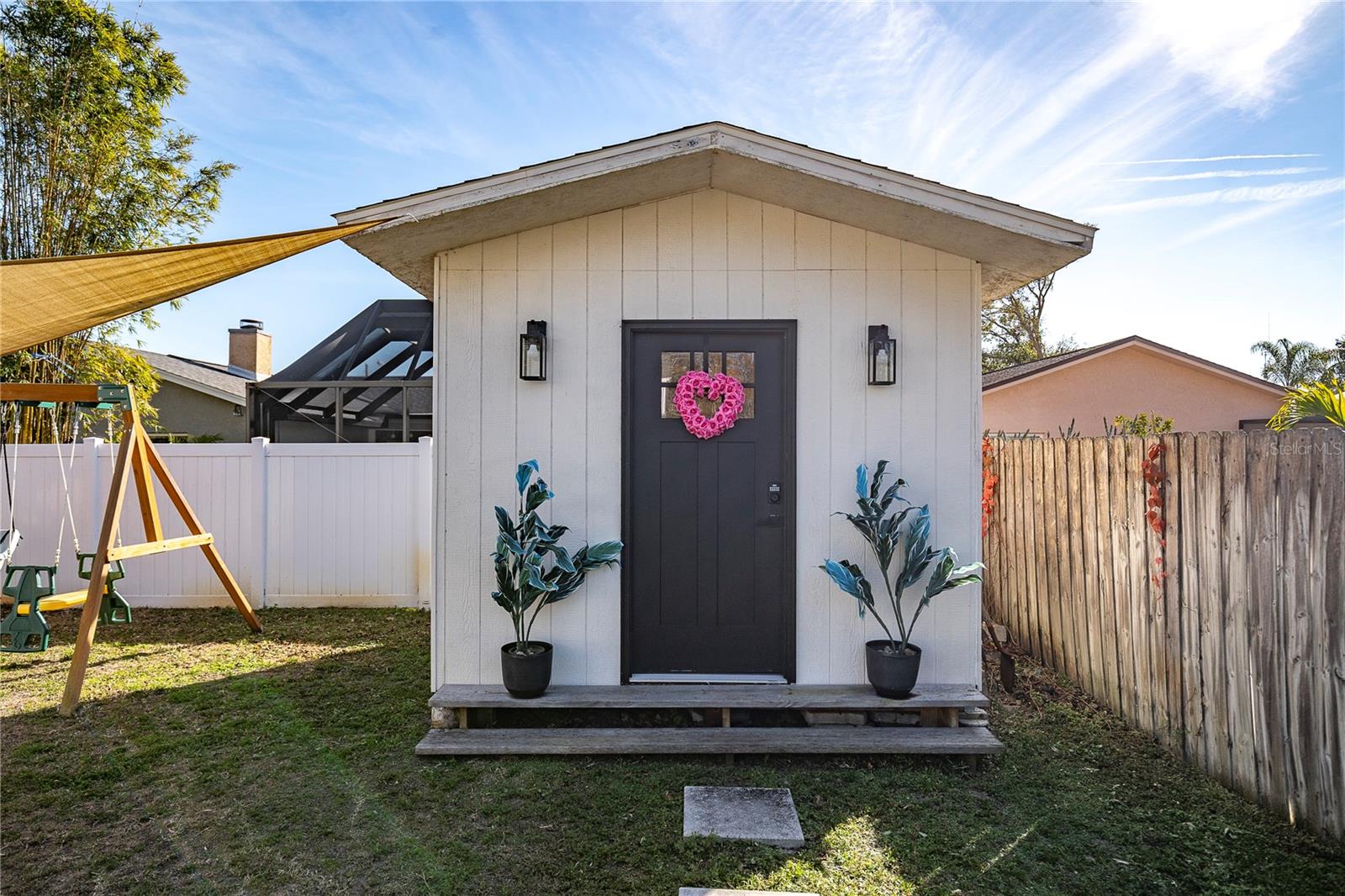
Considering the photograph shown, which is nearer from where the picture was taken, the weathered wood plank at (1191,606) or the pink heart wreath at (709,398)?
the weathered wood plank at (1191,606)

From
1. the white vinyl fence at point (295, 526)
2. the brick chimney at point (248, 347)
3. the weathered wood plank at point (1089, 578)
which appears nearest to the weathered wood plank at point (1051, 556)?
the weathered wood plank at point (1089, 578)

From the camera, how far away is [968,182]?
10.3ft

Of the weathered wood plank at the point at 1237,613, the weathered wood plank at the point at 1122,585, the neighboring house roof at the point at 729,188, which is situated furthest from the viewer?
the weathered wood plank at the point at 1122,585

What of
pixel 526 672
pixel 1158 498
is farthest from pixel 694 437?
pixel 1158 498

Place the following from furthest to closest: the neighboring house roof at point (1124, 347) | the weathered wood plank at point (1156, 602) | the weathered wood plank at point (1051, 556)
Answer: the neighboring house roof at point (1124, 347)
the weathered wood plank at point (1051, 556)
the weathered wood plank at point (1156, 602)

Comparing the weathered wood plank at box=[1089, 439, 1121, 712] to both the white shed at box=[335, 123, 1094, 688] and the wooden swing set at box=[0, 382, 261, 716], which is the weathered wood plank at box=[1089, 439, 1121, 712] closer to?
the white shed at box=[335, 123, 1094, 688]

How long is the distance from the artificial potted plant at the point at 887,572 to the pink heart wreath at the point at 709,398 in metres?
0.70

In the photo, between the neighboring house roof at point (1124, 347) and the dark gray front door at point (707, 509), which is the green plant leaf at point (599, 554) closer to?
the dark gray front door at point (707, 509)

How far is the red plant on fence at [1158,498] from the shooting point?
3115mm

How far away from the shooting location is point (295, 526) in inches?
238

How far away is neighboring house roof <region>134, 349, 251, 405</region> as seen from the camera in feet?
35.8

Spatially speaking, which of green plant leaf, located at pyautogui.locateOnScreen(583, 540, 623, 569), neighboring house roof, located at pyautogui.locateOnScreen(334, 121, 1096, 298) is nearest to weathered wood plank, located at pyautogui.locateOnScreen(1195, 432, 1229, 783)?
neighboring house roof, located at pyautogui.locateOnScreen(334, 121, 1096, 298)

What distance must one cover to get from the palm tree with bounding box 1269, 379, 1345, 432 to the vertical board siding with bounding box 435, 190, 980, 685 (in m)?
1.49

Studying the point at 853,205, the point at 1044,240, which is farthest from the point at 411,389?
the point at 1044,240
